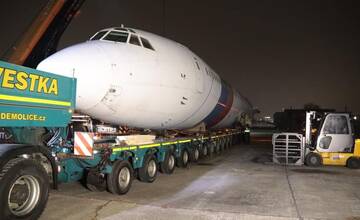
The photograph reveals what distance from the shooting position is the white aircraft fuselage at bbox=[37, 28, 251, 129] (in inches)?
322

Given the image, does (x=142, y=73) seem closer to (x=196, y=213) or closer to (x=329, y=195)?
(x=196, y=213)

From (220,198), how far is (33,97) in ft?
16.3

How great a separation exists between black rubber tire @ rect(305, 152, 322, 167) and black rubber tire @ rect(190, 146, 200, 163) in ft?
15.5

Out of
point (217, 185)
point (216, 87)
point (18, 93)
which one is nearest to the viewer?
point (18, 93)

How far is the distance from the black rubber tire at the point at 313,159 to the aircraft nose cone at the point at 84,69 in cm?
1037

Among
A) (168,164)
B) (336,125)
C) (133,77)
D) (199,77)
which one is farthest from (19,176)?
(336,125)

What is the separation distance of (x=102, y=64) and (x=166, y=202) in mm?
3591

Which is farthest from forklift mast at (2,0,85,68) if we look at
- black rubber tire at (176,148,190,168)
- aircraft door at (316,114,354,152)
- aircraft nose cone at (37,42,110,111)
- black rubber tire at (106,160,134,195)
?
aircraft door at (316,114,354,152)

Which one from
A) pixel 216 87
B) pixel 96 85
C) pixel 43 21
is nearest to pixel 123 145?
pixel 96 85

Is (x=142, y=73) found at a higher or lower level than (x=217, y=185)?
higher

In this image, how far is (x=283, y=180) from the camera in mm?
11602

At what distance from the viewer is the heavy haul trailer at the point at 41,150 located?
5.80 meters

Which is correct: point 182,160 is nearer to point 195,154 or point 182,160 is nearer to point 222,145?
point 195,154

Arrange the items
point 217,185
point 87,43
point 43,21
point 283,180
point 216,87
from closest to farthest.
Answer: point 87,43 < point 217,185 < point 283,180 < point 216,87 < point 43,21
